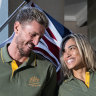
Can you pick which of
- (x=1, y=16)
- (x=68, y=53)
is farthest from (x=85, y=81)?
(x=1, y=16)

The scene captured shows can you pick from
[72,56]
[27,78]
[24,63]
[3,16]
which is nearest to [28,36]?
[24,63]

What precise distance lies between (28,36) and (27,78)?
36cm

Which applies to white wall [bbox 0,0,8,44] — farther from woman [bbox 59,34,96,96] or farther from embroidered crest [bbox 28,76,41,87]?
embroidered crest [bbox 28,76,41,87]

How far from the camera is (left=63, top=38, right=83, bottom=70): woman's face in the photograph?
2205mm

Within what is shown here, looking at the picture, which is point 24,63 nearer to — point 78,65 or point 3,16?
point 78,65

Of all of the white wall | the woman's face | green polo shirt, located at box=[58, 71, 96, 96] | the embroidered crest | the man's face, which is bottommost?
green polo shirt, located at box=[58, 71, 96, 96]

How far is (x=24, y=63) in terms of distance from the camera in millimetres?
2037

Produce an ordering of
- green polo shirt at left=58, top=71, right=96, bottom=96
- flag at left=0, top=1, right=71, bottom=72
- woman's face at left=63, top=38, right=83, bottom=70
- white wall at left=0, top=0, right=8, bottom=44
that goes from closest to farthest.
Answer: green polo shirt at left=58, top=71, right=96, bottom=96, woman's face at left=63, top=38, right=83, bottom=70, flag at left=0, top=1, right=71, bottom=72, white wall at left=0, top=0, right=8, bottom=44

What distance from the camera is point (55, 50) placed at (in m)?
2.97

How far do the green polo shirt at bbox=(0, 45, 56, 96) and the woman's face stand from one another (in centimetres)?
18

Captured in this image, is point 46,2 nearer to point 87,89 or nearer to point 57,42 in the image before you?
point 57,42

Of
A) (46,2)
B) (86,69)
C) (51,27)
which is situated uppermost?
(46,2)

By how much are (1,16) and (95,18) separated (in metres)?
4.18

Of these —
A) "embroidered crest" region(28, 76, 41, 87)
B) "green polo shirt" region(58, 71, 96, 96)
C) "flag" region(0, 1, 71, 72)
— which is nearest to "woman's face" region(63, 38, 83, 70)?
"green polo shirt" region(58, 71, 96, 96)
